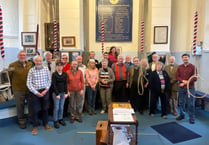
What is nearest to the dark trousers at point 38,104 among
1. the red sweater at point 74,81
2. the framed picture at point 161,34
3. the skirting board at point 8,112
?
the red sweater at point 74,81

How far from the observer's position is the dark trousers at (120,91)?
3.77 m

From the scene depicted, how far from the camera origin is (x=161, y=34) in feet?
15.7

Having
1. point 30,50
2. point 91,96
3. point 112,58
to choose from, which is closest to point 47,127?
point 91,96

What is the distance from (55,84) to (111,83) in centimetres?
135

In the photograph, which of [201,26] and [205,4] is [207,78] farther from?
[205,4]

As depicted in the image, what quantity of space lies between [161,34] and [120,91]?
2.39 metres

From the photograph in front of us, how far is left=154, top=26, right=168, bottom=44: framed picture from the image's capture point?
15.6 feet

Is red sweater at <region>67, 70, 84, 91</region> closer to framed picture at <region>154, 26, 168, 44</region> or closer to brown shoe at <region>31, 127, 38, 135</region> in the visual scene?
brown shoe at <region>31, 127, 38, 135</region>

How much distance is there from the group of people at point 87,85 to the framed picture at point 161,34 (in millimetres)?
1364

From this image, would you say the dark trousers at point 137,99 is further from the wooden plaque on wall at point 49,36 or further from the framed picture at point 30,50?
the framed picture at point 30,50

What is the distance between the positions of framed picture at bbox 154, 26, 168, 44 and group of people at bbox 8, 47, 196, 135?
53.7 inches

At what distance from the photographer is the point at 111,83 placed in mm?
3643

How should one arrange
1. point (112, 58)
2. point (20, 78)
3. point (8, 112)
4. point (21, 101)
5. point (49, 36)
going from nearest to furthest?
point (20, 78), point (21, 101), point (8, 112), point (112, 58), point (49, 36)

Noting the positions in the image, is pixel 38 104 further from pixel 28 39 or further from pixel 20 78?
pixel 28 39
